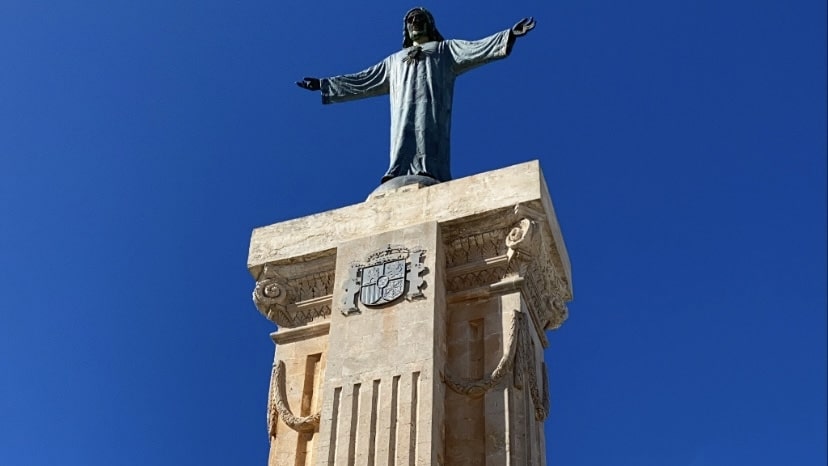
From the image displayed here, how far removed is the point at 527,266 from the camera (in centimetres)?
1387

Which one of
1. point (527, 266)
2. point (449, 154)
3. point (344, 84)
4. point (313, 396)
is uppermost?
point (344, 84)

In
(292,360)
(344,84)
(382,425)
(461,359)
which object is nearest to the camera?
(382,425)

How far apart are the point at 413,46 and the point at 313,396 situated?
6.38 meters

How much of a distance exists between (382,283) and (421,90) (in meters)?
4.18

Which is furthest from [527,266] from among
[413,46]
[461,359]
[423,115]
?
[413,46]

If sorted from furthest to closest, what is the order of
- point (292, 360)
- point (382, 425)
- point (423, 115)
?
point (423, 115) < point (292, 360) < point (382, 425)

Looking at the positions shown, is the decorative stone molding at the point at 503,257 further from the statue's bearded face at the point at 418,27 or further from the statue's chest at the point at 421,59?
the statue's bearded face at the point at 418,27

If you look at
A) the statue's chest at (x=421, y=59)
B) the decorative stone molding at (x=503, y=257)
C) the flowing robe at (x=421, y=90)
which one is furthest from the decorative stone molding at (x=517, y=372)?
the statue's chest at (x=421, y=59)

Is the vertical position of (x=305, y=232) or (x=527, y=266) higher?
(x=305, y=232)

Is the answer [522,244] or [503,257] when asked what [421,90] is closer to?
[503,257]

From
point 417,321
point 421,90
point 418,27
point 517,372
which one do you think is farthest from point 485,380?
point 418,27

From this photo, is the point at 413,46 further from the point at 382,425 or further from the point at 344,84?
the point at 382,425

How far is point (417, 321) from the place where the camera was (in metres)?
13.2

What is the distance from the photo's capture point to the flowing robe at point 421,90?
53.0 ft
